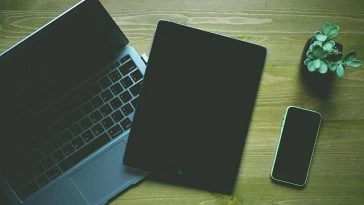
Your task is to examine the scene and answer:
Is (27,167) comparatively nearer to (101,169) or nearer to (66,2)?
(101,169)

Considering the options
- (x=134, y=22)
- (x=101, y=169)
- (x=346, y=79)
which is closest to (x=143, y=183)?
(x=101, y=169)

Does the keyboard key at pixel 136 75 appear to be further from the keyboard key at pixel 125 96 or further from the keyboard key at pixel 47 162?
the keyboard key at pixel 47 162

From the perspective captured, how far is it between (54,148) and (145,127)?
18cm

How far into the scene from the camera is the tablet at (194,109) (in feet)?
2.68

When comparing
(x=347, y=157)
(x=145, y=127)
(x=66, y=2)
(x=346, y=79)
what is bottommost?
(x=347, y=157)

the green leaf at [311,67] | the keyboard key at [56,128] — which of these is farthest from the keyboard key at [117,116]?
the green leaf at [311,67]

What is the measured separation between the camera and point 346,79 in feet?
2.85

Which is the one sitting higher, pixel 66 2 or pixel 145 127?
pixel 66 2

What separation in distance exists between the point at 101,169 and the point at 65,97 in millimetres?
156

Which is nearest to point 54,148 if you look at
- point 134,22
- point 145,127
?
point 145,127

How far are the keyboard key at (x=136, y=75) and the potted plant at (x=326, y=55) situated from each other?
1.03 feet

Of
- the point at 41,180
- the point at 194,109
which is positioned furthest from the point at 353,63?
the point at 41,180

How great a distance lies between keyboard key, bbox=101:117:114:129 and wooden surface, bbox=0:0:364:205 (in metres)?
0.13

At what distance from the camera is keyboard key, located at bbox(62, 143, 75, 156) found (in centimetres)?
82
